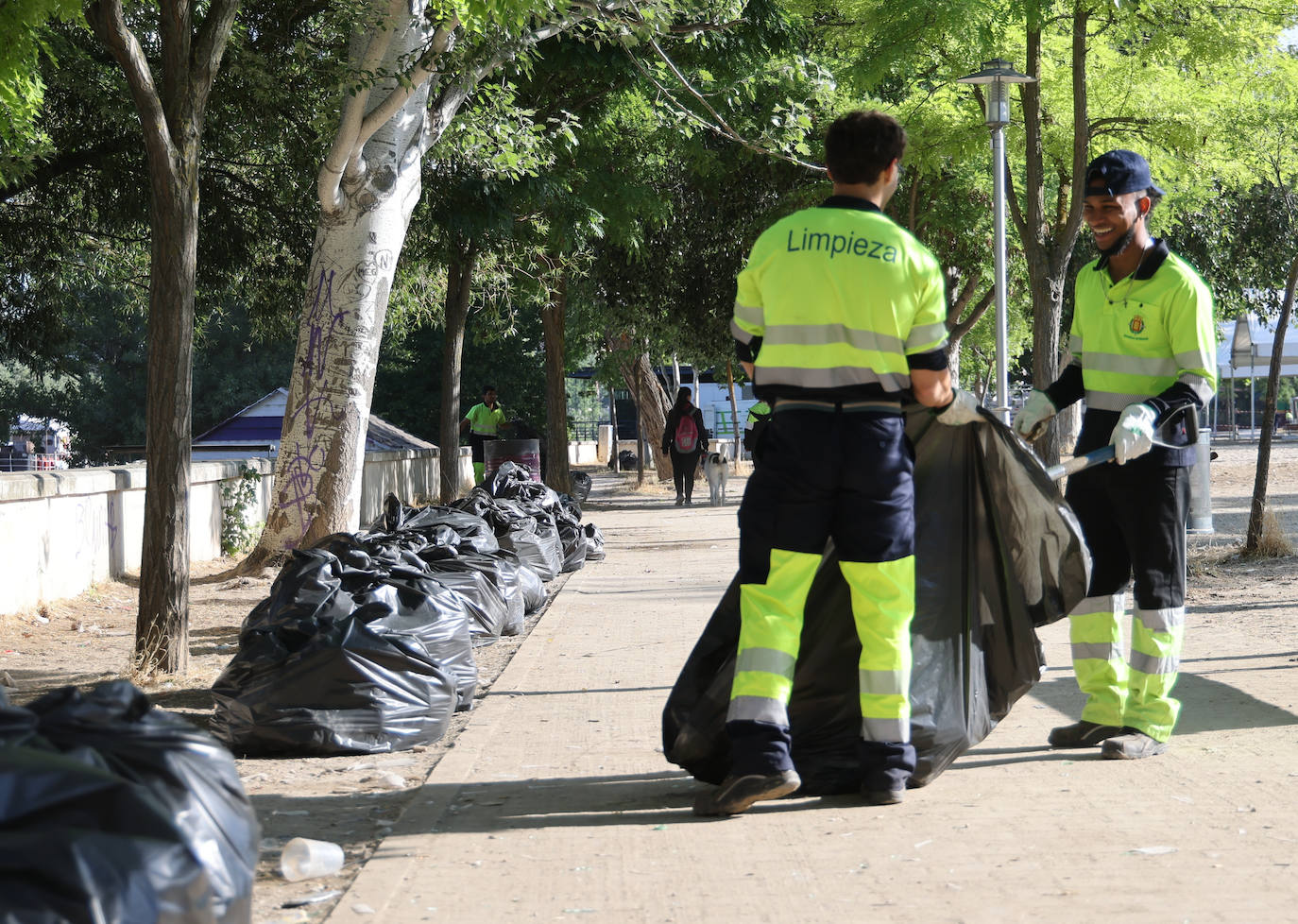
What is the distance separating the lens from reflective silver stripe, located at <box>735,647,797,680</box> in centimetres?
415

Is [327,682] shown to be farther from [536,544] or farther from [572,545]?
[572,545]

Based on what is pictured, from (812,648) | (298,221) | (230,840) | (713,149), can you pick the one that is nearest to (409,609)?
(812,648)

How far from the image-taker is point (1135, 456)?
4.71 metres

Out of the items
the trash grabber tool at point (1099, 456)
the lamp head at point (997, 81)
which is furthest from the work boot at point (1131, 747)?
the lamp head at point (997, 81)

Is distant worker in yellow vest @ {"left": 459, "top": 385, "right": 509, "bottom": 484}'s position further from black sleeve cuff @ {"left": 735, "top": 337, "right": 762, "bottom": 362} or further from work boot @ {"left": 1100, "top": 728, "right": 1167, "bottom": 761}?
black sleeve cuff @ {"left": 735, "top": 337, "right": 762, "bottom": 362}

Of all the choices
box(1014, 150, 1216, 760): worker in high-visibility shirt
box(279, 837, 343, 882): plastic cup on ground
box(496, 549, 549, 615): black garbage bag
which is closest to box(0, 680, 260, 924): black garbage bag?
box(279, 837, 343, 882): plastic cup on ground

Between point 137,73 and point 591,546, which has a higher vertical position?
point 137,73

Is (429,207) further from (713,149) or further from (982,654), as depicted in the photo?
(982,654)

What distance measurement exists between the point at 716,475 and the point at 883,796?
18389 mm

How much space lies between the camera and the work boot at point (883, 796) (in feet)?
13.9

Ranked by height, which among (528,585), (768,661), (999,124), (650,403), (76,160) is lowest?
(528,585)

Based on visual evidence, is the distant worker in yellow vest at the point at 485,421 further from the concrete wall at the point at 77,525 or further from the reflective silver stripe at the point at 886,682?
the reflective silver stripe at the point at 886,682

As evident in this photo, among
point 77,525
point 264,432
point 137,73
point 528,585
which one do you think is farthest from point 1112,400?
point 264,432

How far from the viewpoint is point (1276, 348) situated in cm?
1120
